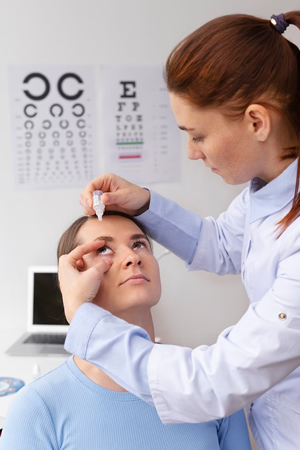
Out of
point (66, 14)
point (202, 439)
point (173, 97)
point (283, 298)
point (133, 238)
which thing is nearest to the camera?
point (283, 298)

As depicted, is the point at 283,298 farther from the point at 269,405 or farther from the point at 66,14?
the point at 66,14

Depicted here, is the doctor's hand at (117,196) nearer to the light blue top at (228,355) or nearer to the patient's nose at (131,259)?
the patient's nose at (131,259)

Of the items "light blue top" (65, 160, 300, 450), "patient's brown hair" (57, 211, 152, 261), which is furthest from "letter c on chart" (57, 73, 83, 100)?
"light blue top" (65, 160, 300, 450)

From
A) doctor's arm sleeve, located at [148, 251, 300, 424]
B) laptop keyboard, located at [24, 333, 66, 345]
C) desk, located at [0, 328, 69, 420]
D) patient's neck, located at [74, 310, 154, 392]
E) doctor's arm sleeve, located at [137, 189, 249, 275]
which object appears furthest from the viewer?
laptop keyboard, located at [24, 333, 66, 345]

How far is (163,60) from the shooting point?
228 centimetres

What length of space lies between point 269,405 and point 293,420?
0.07 metres

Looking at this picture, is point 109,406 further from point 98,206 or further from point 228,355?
point 98,206

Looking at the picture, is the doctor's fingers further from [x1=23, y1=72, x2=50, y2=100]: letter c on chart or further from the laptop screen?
[x1=23, y1=72, x2=50, y2=100]: letter c on chart

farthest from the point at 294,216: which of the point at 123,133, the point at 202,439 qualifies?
the point at 123,133

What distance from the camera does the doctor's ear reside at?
2.99 feet

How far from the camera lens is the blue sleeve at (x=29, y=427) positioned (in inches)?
39.8

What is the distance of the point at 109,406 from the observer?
1097 millimetres

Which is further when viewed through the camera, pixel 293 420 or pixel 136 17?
pixel 136 17

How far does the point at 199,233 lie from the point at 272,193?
16.5 inches
